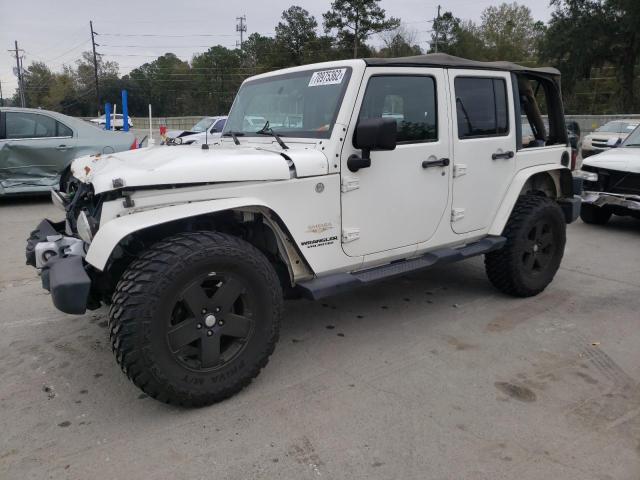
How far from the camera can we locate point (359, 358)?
3.64 metres

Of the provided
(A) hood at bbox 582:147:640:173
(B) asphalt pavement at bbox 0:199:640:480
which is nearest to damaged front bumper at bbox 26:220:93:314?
(B) asphalt pavement at bbox 0:199:640:480

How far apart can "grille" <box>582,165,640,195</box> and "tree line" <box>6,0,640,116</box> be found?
103 feet

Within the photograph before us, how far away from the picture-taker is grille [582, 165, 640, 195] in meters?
7.21

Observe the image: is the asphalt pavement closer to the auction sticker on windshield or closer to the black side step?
the black side step

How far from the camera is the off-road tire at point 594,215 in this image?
7.96 meters

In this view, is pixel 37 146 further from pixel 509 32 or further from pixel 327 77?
pixel 509 32

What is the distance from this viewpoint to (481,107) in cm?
426

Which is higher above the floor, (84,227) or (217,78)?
(217,78)

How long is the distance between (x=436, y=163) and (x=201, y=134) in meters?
10.3

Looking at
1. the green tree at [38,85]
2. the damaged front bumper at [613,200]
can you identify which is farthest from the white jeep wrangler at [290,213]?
the green tree at [38,85]

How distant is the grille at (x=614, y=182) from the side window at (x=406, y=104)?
4.71 m

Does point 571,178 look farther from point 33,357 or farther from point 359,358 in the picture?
point 33,357

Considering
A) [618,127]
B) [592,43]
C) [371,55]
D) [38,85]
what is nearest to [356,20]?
[371,55]

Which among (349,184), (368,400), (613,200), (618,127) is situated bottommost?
(368,400)
